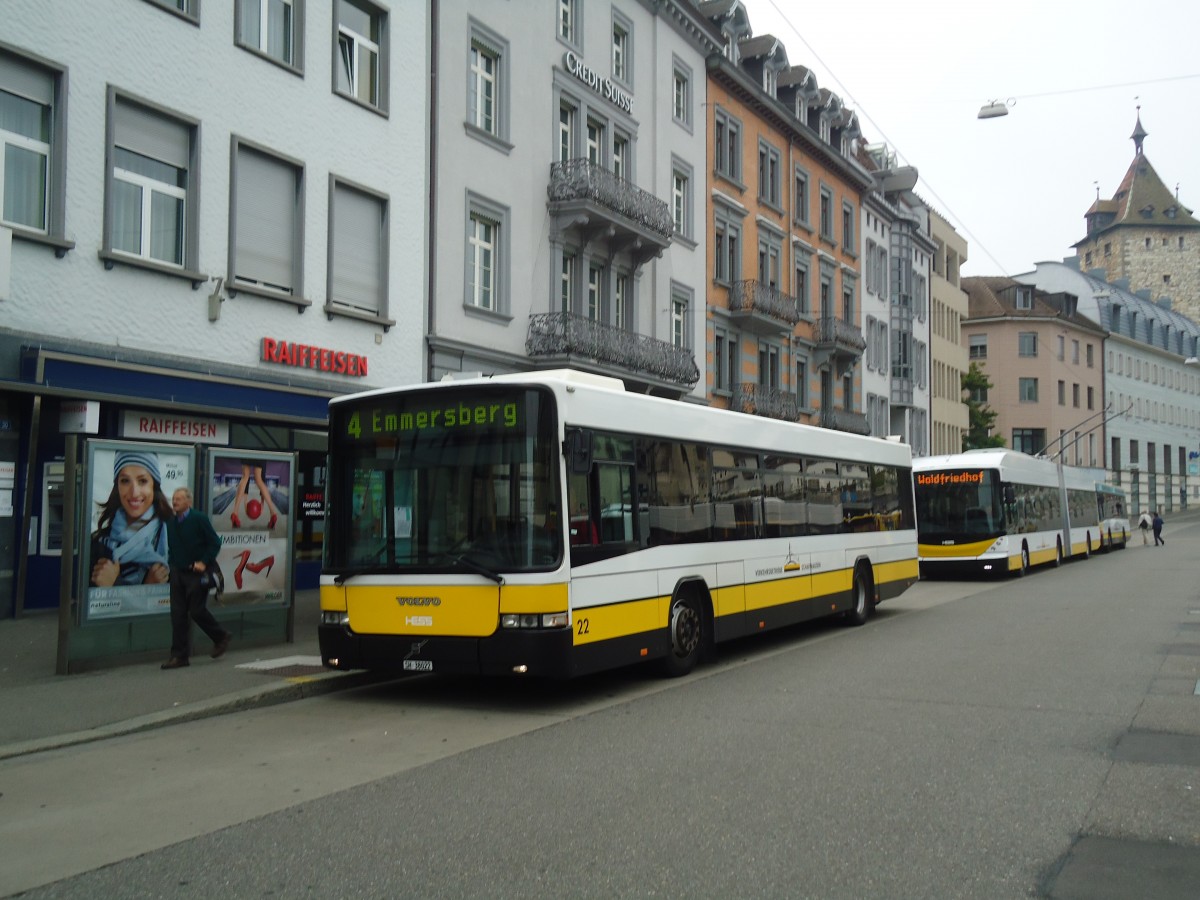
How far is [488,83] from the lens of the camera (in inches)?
1000

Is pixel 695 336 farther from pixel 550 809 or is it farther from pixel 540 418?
pixel 550 809

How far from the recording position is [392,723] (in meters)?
9.65

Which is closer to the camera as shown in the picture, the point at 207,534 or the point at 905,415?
the point at 207,534

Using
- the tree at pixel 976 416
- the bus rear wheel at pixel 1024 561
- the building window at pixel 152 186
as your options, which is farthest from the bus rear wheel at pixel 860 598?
the tree at pixel 976 416

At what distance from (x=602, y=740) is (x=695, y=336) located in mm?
26568

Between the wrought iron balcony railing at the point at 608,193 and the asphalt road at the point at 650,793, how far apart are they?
16580mm

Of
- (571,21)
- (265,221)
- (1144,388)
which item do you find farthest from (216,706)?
(1144,388)

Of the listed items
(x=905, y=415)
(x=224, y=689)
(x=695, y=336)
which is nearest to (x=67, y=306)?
(x=224, y=689)

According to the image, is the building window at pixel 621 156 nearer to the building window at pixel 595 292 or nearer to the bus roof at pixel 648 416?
the building window at pixel 595 292

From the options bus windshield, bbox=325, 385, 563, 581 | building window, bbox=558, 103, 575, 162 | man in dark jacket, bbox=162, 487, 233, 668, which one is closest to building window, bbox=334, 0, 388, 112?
building window, bbox=558, 103, 575, 162

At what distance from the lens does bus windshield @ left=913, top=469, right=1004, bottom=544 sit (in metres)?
29.3

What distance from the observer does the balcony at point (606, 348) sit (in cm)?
2592

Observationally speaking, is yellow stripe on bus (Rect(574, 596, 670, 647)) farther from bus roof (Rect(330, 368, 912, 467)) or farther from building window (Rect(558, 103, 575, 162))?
building window (Rect(558, 103, 575, 162))

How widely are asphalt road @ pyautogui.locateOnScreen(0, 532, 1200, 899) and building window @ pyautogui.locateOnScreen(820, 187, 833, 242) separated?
35611mm
